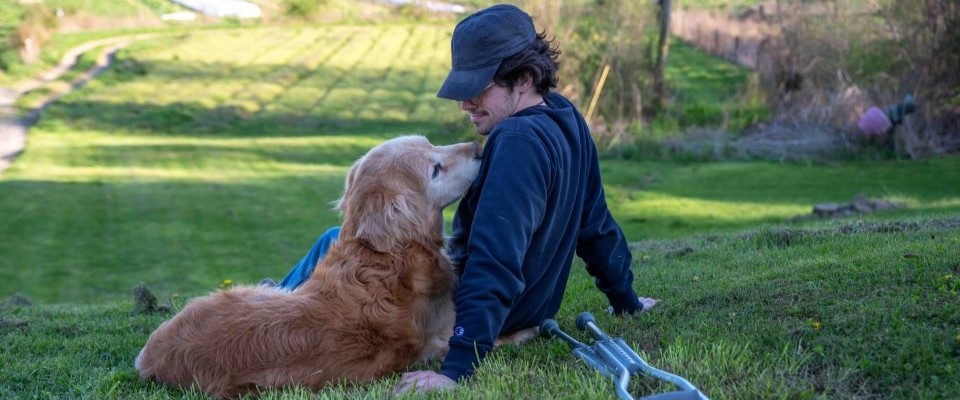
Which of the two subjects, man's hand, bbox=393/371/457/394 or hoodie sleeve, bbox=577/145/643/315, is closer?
man's hand, bbox=393/371/457/394

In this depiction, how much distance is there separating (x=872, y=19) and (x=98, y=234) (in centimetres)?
2175

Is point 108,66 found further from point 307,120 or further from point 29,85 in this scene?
point 307,120

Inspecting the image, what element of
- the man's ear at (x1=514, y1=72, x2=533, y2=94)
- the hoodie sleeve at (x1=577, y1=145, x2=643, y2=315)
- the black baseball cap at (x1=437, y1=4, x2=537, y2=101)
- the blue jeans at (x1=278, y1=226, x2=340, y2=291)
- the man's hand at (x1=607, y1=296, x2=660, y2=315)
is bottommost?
the man's hand at (x1=607, y1=296, x2=660, y2=315)

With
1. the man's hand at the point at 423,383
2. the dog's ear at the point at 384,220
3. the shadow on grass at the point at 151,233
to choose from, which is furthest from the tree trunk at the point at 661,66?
the man's hand at the point at 423,383

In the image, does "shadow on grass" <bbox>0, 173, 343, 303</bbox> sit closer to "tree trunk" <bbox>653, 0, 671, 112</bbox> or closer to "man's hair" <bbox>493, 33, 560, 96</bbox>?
"man's hair" <bbox>493, 33, 560, 96</bbox>

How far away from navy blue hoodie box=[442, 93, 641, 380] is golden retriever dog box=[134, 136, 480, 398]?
0.25m

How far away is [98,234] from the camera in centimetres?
1836

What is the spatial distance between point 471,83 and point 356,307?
1.25 m

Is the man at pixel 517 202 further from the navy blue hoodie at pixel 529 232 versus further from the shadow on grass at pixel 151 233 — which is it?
the shadow on grass at pixel 151 233

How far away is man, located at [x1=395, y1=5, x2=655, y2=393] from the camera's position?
4.21m

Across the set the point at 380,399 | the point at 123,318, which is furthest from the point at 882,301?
the point at 123,318

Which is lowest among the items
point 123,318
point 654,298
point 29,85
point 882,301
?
point 29,85

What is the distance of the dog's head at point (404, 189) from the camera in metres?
4.74

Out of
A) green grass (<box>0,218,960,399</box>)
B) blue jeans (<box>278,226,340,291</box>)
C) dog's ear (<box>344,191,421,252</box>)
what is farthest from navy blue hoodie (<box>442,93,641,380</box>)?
blue jeans (<box>278,226,340,291</box>)
